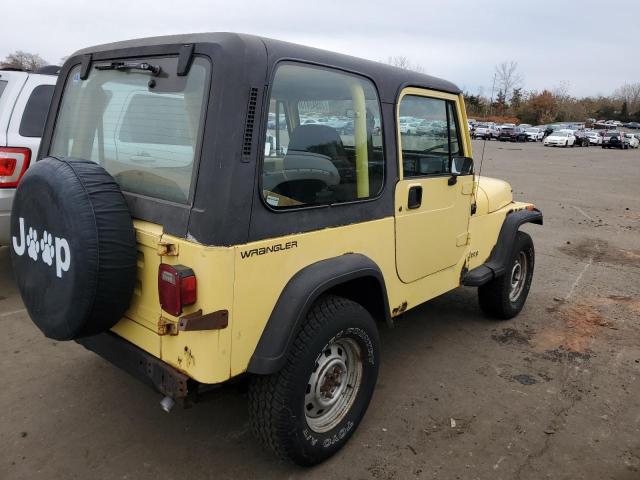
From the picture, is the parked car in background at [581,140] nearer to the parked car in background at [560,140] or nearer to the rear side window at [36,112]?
the parked car in background at [560,140]

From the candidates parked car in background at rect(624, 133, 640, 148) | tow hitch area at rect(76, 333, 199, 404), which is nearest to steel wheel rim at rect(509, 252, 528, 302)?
tow hitch area at rect(76, 333, 199, 404)

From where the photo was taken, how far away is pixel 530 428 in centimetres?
301

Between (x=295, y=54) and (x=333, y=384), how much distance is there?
169 centimetres

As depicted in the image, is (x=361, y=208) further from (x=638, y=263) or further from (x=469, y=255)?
(x=638, y=263)

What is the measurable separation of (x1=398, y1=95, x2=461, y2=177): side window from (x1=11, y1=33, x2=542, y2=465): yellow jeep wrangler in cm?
4

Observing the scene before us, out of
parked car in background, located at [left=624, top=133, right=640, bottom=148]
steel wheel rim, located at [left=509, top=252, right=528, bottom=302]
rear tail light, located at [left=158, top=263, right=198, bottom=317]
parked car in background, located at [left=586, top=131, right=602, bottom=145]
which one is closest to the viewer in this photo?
rear tail light, located at [left=158, top=263, right=198, bottom=317]

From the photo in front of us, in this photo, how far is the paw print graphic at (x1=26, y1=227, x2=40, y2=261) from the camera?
2.29 meters

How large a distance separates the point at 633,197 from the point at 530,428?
1244cm

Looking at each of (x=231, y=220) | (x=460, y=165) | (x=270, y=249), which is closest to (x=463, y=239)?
(x=460, y=165)

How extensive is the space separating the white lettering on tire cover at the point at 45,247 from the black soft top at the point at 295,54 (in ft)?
3.31

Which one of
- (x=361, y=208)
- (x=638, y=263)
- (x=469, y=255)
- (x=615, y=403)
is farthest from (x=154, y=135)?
(x=638, y=263)

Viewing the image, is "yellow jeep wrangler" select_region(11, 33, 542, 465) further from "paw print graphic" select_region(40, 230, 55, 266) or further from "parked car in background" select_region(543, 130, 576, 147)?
"parked car in background" select_region(543, 130, 576, 147)

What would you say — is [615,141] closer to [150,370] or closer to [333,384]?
[333,384]

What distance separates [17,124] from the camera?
4.66 m
